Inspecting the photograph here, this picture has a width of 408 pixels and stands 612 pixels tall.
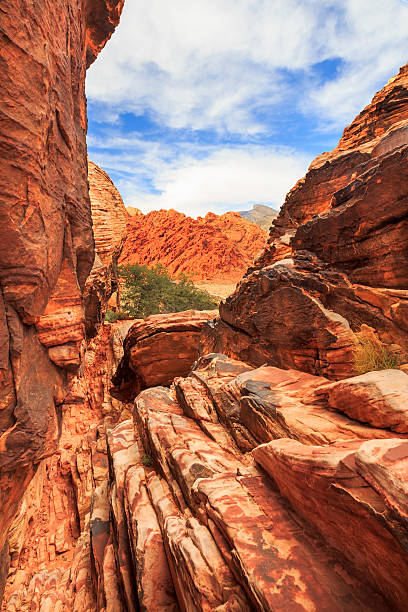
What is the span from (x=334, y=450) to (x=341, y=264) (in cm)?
580

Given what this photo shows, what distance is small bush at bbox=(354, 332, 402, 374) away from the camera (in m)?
5.28

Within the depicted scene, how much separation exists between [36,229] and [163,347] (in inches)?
396

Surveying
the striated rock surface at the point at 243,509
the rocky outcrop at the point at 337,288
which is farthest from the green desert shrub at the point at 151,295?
the striated rock surface at the point at 243,509

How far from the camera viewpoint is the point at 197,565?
115 inches

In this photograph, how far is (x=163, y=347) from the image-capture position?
14508 mm

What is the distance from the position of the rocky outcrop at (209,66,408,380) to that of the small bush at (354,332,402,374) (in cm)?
17

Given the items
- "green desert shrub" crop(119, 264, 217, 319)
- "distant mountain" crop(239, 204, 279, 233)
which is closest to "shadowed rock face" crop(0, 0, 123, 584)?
"green desert shrub" crop(119, 264, 217, 319)

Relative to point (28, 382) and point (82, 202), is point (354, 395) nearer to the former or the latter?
point (28, 382)

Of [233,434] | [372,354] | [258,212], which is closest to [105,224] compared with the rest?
[233,434]

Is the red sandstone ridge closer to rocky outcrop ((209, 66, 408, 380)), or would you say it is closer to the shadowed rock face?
rocky outcrop ((209, 66, 408, 380))

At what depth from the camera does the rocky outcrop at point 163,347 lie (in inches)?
567

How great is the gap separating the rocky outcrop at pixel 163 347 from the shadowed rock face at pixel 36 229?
6973mm

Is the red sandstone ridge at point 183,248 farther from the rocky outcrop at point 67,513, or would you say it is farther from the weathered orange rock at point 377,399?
the weathered orange rock at point 377,399

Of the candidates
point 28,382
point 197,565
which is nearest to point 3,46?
point 28,382
